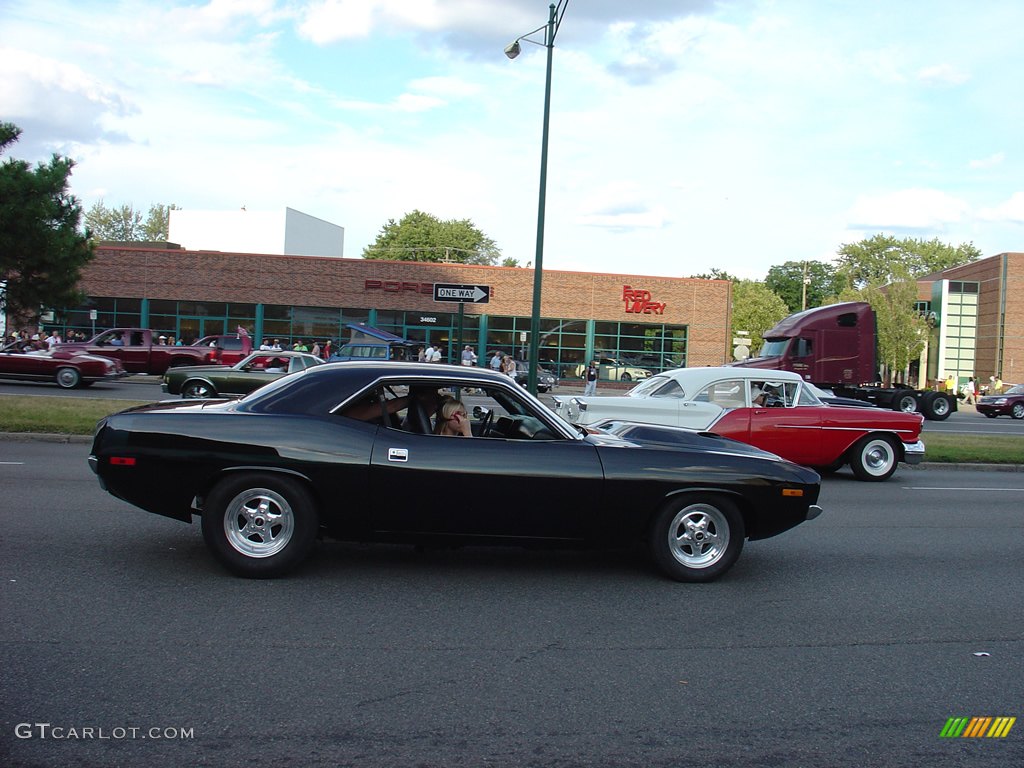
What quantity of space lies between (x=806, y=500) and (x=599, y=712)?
299cm

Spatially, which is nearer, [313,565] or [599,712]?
[599,712]

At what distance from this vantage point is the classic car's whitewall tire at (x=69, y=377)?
22938mm

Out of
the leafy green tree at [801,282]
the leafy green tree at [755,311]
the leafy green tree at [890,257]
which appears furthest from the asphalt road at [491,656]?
the leafy green tree at [801,282]

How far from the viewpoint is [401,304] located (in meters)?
44.1

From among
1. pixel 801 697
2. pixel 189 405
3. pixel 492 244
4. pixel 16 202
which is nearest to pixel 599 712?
Answer: pixel 801 697

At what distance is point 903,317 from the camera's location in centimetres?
5997

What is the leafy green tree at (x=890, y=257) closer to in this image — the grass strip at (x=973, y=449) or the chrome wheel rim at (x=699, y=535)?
the grass strip at (x=973, y=449)

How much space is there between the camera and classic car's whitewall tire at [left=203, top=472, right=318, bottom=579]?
19.1 feet

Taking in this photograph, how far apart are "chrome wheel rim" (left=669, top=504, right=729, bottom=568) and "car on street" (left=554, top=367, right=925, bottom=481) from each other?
4534 millimetres

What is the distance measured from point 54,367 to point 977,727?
76.5ft

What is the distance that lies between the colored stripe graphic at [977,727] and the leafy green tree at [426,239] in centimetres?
8424

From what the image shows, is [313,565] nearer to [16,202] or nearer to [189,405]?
[189,405]

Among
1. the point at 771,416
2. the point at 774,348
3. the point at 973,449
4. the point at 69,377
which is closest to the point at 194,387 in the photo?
the point at 69,377

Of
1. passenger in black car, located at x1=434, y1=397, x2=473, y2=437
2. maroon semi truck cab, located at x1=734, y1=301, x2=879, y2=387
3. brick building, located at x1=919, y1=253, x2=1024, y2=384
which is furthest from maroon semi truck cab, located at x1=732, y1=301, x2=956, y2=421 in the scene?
brick building, located at x1=919, y1=253, x2=1024, y2=384
